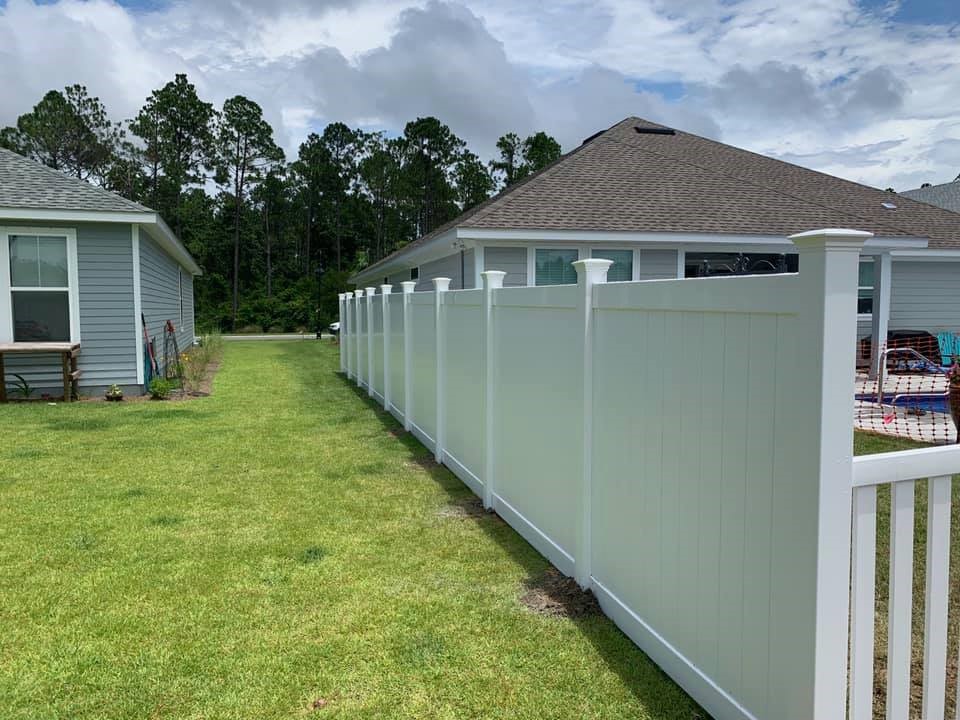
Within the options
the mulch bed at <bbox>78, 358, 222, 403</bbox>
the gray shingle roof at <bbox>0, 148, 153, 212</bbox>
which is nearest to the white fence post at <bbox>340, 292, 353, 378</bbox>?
the mulch bed at <bbox>78, 358, 222, 403</bbox>

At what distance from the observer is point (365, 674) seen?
2.92 meters

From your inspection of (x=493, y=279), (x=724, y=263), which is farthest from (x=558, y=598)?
(x=724, y=263)

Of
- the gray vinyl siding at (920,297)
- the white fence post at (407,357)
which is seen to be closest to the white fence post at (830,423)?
the white fence post at (407,357)

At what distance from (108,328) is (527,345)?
30.5ft

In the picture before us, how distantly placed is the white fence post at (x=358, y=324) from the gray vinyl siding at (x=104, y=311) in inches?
140

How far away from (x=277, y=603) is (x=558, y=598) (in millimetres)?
1402

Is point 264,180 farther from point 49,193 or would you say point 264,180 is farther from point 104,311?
point 104,311

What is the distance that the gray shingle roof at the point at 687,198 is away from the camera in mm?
12000

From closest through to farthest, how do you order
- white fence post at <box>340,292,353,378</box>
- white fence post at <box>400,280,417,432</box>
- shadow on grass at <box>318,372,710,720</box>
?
shadow on grass at <box>318,372,710,720</box>
white fence post at <box>400,280,417,432</box>
white fence post at <box>340,292,353,378</box>

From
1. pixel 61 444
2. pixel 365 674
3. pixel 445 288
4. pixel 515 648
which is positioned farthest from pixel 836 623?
pixel 61 444

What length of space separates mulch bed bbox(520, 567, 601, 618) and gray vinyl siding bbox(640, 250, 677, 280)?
358 inches

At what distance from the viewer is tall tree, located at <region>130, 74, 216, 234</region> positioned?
41.9 meters

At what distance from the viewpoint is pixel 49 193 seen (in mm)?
11234

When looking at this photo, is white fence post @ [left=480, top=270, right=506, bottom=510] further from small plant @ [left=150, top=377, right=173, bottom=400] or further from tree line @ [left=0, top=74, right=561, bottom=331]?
tree line @ [left=0, top=74, right=561, bottom=331]
